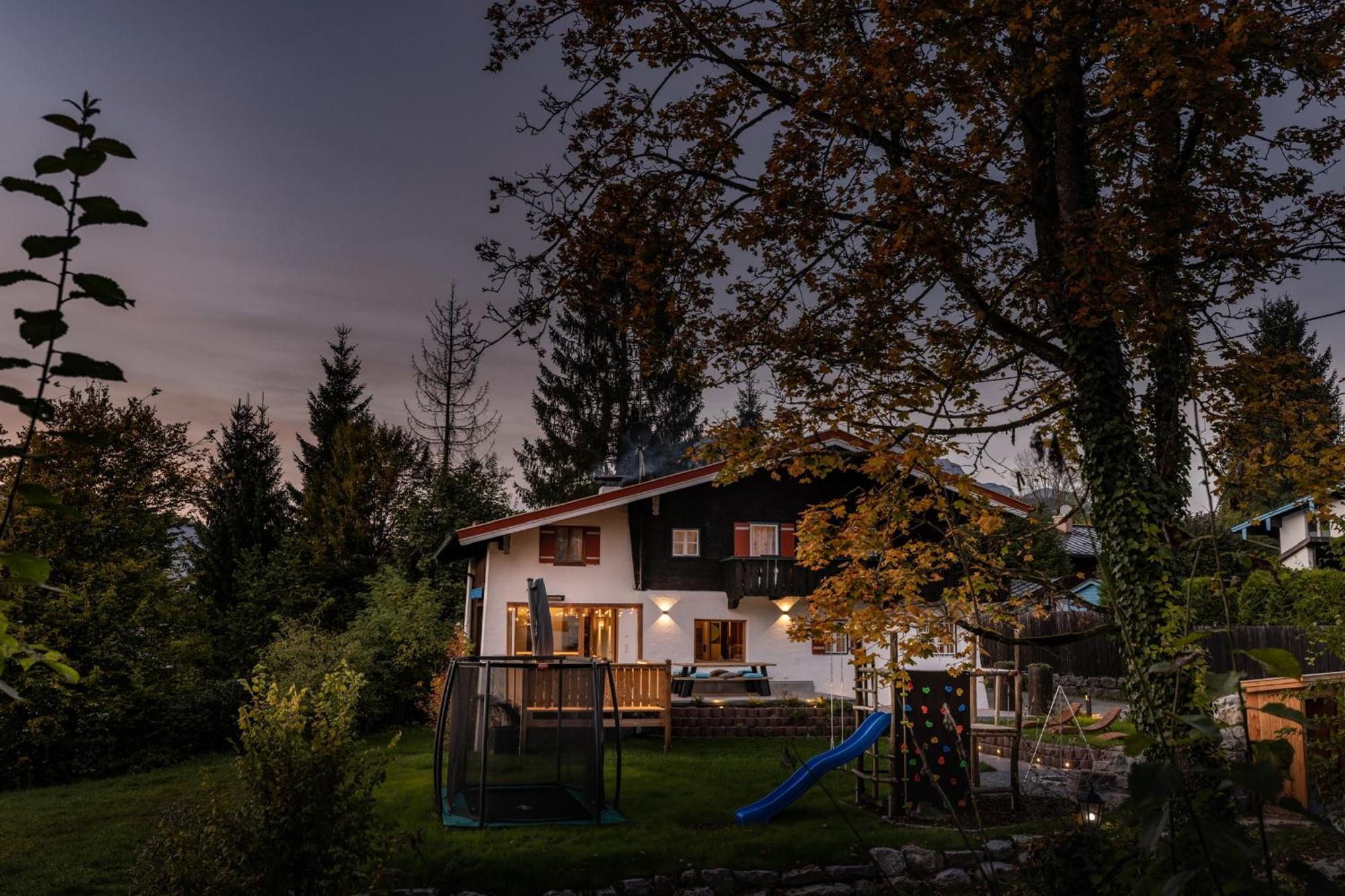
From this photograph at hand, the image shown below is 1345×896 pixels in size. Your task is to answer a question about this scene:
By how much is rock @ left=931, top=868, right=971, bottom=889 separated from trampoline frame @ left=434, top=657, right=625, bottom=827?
3.89 m

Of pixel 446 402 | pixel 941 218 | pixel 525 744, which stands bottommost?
pixel 525 744

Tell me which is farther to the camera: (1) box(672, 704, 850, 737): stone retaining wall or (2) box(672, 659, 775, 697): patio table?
(2) box(672, 659, 775, 697): patio table

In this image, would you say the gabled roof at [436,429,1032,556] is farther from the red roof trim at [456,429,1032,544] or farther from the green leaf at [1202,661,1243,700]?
the green leaf at [1202,661,1243,700]

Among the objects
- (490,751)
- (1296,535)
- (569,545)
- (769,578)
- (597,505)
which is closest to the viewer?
(490,751)

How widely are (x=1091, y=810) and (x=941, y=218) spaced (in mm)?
5342

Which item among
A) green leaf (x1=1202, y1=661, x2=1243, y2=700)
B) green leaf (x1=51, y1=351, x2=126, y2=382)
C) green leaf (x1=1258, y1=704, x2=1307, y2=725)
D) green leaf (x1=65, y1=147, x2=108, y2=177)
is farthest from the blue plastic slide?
green leaf (x1=65, y1=147, x2=108, y2=177)

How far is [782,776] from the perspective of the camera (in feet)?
48.1

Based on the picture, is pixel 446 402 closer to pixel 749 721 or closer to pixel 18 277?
pixel 749 721

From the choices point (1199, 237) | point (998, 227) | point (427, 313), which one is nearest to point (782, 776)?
point (998, 227)

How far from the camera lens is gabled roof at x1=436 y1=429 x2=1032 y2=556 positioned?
2203 centimetres

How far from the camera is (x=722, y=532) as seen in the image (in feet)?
78.6

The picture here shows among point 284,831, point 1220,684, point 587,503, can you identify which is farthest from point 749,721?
point 1220,684

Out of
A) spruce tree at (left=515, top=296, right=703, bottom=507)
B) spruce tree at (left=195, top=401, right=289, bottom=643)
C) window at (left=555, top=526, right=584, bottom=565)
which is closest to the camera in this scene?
window at (left=555, top=526, right=584, bottom=565)

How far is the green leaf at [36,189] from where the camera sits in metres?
1.27
